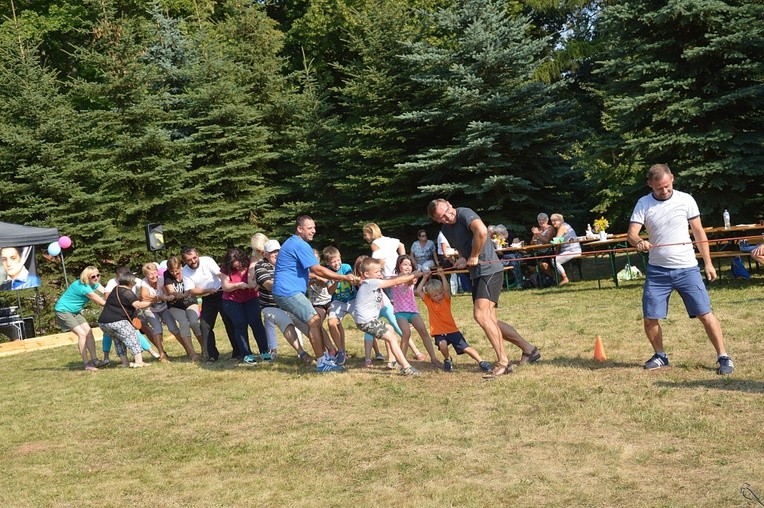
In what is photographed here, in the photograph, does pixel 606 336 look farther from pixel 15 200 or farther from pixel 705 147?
pixel 15 200

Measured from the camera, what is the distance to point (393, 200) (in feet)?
80.4

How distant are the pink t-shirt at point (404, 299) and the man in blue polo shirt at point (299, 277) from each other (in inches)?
29.6

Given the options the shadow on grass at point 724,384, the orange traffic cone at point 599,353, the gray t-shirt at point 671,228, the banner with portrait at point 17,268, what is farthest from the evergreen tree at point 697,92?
the banner with portrait at point 17,268

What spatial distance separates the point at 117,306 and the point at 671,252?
7.40m

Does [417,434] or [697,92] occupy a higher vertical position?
[697,92]

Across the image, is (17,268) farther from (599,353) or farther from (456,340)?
(599,353)

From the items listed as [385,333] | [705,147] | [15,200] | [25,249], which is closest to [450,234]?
[385,333]

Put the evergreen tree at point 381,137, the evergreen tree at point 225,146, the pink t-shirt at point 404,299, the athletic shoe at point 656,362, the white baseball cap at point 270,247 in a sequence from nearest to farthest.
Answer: the athletic shoe at point 656,362 → the pink t-shirt at point 404,299 → the white baseball cap at point 270,247 → the evergreen tree at point 381,137 → the evergreen tree at point 225,146

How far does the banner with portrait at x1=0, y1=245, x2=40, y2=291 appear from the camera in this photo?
21.0m

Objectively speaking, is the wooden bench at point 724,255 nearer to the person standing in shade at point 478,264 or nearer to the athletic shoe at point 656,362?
the athletic shoe at point 656,362

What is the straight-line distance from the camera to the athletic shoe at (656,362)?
872 cm

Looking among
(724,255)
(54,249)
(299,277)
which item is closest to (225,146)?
(54,249)

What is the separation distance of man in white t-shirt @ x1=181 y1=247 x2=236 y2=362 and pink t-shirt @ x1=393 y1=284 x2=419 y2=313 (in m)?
2.80

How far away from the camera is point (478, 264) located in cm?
885
